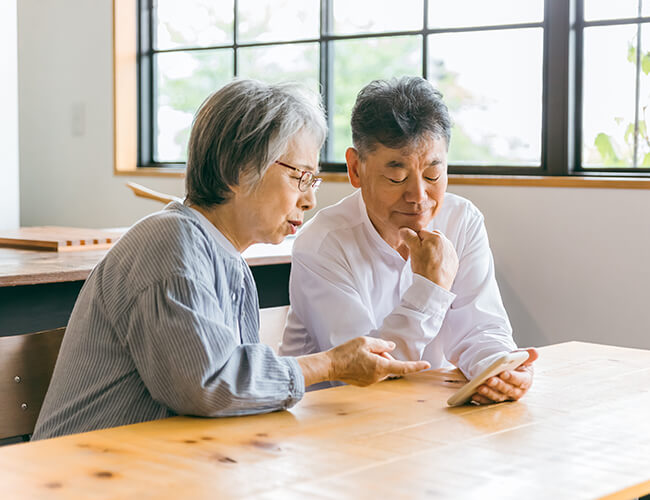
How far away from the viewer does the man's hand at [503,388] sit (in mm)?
1354

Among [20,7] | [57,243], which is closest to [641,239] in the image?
[57,243]

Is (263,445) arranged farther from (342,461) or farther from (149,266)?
(149,266)

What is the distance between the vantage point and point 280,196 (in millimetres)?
1407

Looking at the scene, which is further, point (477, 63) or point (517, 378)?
point (477, 63)

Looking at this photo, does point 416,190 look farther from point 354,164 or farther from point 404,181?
point 354,164

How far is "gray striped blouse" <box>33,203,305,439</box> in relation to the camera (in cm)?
119

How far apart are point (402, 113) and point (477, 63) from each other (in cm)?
192

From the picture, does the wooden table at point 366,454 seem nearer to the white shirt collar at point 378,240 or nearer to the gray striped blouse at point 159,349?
the gray striped blouse at point 159,349

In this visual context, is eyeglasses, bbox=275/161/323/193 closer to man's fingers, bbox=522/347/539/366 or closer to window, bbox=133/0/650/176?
man's fingers, bbox=522/347/539/366

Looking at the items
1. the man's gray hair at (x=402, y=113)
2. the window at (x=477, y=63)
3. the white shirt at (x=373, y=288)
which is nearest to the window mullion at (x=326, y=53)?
the window at (x=477, y=63)

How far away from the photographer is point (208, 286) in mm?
1256

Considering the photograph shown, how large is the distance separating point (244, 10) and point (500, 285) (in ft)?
6.15

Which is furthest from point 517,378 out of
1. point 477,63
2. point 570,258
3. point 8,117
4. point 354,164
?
point 8,117

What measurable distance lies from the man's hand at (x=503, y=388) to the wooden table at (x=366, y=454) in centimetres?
2
